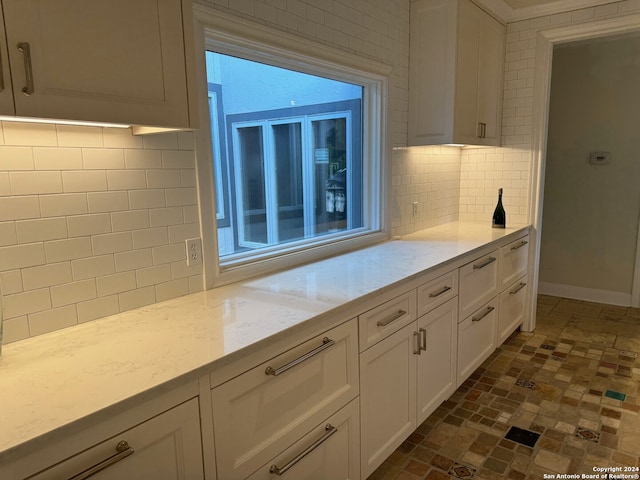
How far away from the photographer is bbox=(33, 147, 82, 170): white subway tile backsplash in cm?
130

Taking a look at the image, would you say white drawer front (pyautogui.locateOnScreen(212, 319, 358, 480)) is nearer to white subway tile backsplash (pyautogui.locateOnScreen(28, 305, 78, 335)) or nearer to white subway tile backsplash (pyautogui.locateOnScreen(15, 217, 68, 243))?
white subway tile backsplash (pyautogui.locateOnScreen(28, 305, 78, 335))

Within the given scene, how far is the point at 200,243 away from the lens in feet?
5.90

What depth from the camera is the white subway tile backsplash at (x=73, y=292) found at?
4.48 ft

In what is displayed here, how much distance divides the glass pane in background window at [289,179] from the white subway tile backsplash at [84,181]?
3.62ft

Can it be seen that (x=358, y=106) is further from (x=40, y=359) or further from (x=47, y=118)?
(x=40, y=359)

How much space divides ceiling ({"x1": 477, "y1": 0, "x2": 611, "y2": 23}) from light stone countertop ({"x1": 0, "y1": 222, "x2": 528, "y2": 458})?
2256 mm

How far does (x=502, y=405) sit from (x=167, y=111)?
2.42 m

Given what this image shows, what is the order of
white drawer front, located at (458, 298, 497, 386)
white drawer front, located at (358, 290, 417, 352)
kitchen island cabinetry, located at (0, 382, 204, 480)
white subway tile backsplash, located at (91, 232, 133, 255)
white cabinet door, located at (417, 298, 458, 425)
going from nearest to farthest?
1. kitchen island cabinetry, located at (0, 382, 204, 480)
2. white subway tile backsplash, located at (91, 232, 133, 255)
3. white drawer front, located at (358, 290, 417, 352)
4. white cabinet door, located at (417, 298, 458, 425)
5. white drawer front, located at (458, 298, 497, 386)

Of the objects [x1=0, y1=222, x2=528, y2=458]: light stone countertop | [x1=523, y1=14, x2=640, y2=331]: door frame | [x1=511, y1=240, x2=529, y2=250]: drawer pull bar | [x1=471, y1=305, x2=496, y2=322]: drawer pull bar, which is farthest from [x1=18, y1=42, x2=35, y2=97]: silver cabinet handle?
[x1=523, y1=14, x2=640, y2=331]: door frame

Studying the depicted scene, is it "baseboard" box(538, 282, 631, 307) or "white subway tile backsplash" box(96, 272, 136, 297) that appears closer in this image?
"white subway tile backsplash" box(96, 272, 136, 297)

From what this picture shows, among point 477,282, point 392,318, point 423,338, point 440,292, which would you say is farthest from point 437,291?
point 477,282

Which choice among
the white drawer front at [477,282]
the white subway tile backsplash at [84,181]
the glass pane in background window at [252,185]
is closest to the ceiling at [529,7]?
the white drawer front at [477,282]

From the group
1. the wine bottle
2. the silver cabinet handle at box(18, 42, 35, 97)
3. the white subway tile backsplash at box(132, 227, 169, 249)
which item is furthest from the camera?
the wine bottle

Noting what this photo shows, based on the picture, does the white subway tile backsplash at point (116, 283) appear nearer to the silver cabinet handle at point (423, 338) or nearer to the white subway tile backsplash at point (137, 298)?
the white subway tile backsplash at point (137, 298)
